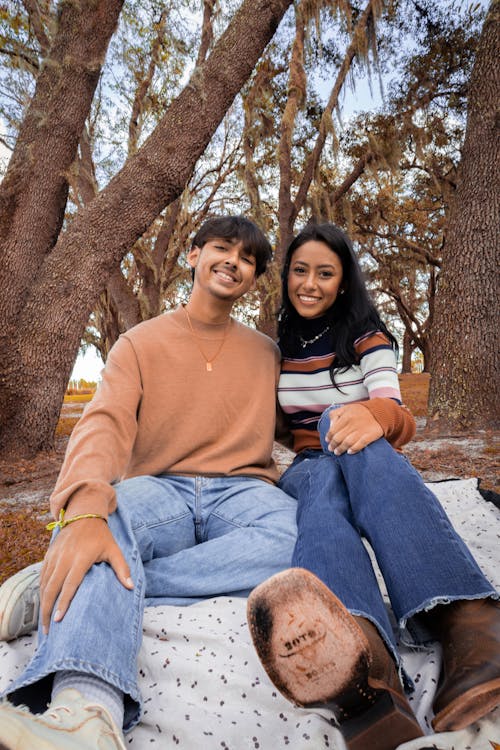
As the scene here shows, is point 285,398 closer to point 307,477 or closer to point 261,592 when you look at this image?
point 307,477

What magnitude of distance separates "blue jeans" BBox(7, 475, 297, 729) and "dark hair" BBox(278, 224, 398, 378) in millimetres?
681

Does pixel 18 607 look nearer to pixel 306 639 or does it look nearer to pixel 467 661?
pixel 306 639

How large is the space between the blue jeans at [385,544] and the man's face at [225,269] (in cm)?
92

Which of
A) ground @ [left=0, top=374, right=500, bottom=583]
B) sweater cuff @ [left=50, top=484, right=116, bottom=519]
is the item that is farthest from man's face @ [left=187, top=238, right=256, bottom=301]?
ground @ [left=0, top=374, right=500, bottom=583]

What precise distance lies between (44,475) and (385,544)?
13.4 ft

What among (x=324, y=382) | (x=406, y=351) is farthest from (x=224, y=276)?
(x=406, y=351)

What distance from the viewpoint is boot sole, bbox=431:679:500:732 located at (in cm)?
100

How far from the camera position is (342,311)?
89.0 inches

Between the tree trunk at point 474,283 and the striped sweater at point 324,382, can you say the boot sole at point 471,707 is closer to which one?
the striped sweater at point 324,382

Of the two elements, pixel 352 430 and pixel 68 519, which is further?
pixel 352 430

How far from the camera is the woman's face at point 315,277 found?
220cm

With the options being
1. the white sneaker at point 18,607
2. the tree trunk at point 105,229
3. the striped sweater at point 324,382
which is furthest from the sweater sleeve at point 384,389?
the tree trunk at point 105,229

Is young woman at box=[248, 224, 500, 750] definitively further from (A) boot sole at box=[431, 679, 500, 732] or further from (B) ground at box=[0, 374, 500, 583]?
(B) ground at box=[0, 374, 500, 583]

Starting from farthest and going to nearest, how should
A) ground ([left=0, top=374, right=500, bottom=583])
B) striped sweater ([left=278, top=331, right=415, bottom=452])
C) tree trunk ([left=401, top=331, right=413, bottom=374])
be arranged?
tree trunk ([left=401, top=331, right=413, bottom=374])
ground ([left=0, top=374, right=500, bottom=583])
striped sweater ([left=278, top=331, right=415, bottom=452])
